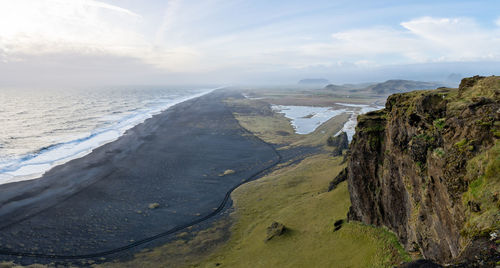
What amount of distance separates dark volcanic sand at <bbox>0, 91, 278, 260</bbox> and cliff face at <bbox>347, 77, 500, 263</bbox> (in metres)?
19.5

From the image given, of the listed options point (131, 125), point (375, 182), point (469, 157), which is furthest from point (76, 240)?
point (131, 125)

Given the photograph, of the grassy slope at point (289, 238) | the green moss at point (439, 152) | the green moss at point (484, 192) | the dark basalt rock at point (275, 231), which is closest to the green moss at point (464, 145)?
the green moss at point (484, 192)

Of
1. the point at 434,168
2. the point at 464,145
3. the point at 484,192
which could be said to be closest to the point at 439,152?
the point at 434,168

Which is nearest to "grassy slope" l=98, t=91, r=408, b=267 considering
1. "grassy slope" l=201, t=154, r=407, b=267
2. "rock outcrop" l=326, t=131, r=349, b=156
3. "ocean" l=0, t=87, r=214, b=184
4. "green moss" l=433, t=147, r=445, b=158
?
"grassy slope" l=201, t=154, r=407, b=267

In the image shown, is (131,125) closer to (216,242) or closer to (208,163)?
(208,163)

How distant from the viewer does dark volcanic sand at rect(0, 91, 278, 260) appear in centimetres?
2659

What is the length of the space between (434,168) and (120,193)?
3583 cm

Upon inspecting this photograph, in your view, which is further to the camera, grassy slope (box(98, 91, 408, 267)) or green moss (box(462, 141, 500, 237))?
grassy slope (box(98, 91, 408, 267))

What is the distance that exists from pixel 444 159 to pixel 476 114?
7.56ft

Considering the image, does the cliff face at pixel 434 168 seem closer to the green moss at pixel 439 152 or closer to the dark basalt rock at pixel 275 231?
the green moss at pixel 439 152

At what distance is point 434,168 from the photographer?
480 inches

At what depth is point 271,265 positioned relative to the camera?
19797 mm

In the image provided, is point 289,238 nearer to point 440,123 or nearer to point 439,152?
point 439,152

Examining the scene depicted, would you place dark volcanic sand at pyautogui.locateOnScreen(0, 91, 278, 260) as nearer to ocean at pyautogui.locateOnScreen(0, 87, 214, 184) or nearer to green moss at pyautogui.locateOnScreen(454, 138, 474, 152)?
ocean at pyautogui.locateOnScreen(0, 87, 214, 184)
